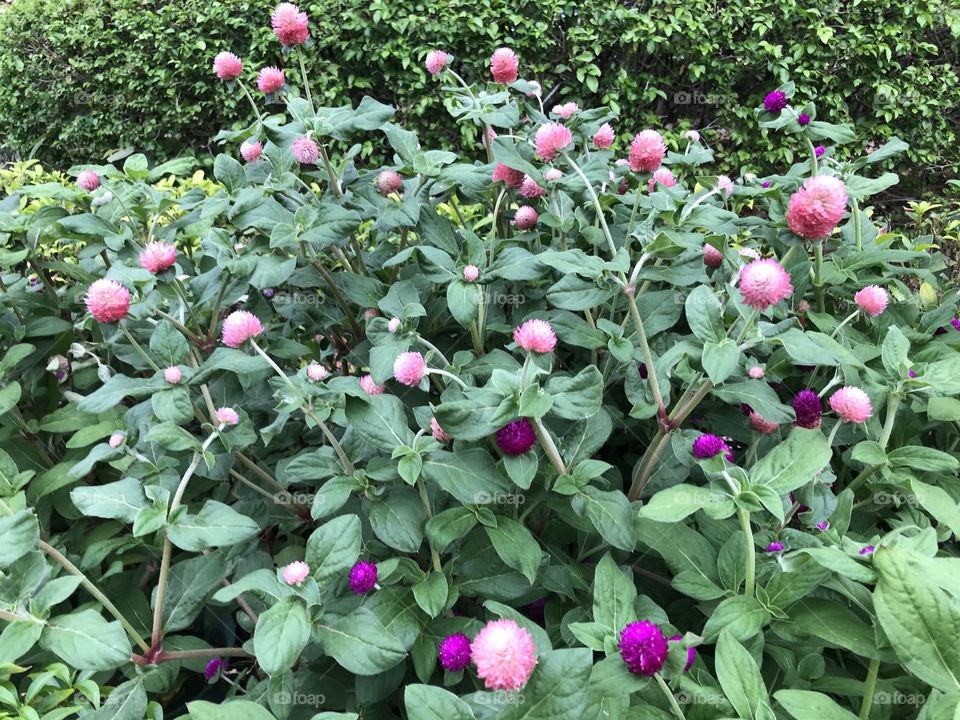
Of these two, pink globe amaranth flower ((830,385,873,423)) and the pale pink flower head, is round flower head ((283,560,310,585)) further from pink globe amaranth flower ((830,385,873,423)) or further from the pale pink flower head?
pink globe amaranth flower ((830,385,873,423))

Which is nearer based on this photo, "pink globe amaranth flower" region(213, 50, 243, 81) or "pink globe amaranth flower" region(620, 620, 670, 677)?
"pink globe amaranth flower" region(620, 620, 670, 677)

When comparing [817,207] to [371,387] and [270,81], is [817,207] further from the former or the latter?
[270,81]

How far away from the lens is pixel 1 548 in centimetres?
114

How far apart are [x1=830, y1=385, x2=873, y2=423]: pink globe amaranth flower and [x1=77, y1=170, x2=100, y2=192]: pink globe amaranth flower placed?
6.25 ft

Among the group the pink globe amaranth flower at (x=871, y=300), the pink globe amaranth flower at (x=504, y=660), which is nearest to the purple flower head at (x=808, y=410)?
the pink globe amaranth flower at (x=871, y=300)

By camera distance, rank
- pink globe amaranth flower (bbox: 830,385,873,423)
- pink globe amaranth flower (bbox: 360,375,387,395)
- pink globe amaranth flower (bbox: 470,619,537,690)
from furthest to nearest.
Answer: pink globe amaranth flower (bbox: 360,375,387,395)
pink globe amaranth flower (bbox: 830,385,873,423)
pink globe amaranth flower (bbox: 470,619,537,690)

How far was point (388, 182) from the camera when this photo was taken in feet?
5.90

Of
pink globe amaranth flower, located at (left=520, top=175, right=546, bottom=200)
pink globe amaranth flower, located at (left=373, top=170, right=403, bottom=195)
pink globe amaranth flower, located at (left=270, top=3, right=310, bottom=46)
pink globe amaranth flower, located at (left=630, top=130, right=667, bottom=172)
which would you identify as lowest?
pink globe amaranth flower, located at (left=373, top=170, right=403, bottom=195)

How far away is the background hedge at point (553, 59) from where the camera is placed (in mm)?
5457

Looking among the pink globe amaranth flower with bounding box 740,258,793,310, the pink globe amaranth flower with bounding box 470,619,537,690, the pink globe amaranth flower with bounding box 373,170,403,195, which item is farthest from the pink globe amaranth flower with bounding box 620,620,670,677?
the pink globe amaranth flower with bounding box 373,170,403,195

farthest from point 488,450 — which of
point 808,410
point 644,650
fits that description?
point 808,410

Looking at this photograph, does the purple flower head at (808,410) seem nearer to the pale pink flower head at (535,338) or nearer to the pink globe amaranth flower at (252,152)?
the pale pink flower head at (535,338)

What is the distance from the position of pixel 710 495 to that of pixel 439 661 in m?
0.55

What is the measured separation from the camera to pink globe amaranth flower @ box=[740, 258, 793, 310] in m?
1.11
